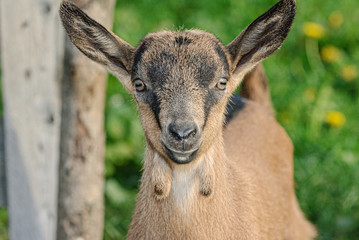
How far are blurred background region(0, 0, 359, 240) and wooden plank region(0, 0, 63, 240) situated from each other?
92 centimetres

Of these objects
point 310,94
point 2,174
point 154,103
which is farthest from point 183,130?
point 310,94

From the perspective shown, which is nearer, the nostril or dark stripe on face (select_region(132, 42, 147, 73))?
the nostril

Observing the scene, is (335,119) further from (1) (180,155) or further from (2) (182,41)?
(1) (180,155)

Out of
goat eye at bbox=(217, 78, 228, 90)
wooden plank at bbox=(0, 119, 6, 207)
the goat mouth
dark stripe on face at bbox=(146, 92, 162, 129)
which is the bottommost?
wooden plank at bbox=(0, 119, 6, 207)

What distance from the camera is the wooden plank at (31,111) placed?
156 inches

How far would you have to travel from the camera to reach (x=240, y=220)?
3.56 m

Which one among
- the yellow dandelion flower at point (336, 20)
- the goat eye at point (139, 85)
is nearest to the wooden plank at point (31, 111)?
the goat eye at point (139, 85)

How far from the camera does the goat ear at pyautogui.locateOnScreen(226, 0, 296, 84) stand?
3223 mm

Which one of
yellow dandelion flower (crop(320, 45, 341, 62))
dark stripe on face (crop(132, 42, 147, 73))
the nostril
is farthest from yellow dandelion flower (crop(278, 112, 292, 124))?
the nostril

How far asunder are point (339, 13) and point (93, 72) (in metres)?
4.07

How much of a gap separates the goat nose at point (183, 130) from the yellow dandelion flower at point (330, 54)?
4.16 metres

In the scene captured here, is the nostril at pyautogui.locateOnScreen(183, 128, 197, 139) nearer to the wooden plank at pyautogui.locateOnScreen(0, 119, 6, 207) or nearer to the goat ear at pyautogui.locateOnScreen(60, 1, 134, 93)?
the goat ear at pyautogui.locateOnScreen(60, 1, 134, 93)

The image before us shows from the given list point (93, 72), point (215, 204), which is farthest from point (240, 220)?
point (93, 72)

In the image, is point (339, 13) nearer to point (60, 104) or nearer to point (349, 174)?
point (349, 174)
